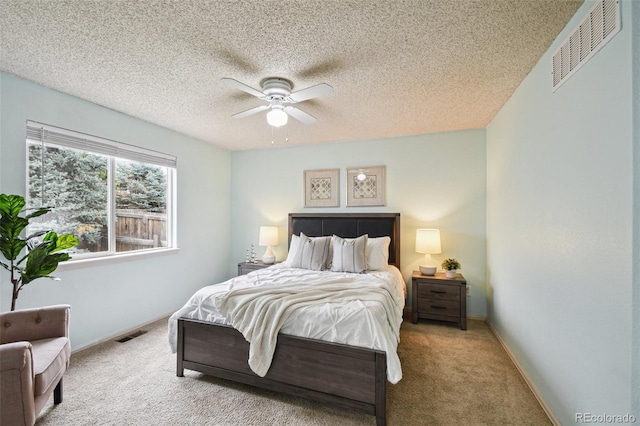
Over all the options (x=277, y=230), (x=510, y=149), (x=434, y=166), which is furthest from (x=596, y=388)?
(x=277, y=230)

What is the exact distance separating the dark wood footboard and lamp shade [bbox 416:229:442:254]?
2.09 m

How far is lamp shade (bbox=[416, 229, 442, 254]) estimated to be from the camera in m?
3.54

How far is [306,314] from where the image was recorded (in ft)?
6.65

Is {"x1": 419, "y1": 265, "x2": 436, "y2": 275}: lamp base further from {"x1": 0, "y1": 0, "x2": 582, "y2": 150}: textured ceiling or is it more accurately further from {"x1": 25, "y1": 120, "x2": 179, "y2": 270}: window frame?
{"x1": 25, "y1": 120, "x2": 179, "y2": 270}: window frame

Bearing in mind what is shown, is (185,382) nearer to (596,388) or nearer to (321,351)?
(321,351)

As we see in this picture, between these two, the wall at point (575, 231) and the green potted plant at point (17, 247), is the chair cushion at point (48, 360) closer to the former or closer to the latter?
the green potted plant at point (17, 247)

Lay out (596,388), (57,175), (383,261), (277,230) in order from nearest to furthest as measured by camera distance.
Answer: (596,388), (57,175), (383,261), (277,230)

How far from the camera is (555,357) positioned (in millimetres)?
1813

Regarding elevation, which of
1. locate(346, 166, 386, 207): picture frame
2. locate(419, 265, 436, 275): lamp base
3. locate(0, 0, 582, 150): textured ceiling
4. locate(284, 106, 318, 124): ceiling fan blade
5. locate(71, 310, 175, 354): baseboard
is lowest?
locate(71, 310, 175, 354): baseboard

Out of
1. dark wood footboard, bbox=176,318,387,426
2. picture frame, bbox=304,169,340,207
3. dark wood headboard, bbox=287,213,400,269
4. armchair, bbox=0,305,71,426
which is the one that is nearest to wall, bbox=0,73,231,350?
armchair, bbox=0,305,71,426

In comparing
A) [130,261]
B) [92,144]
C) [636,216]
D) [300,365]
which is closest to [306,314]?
[300,365]

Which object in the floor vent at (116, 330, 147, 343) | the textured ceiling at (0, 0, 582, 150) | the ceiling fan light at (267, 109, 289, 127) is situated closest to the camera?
the textured ceiling at (0, 0, 582, 150)

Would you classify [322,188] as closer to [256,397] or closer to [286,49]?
[286,49]

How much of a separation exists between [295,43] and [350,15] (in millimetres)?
449
